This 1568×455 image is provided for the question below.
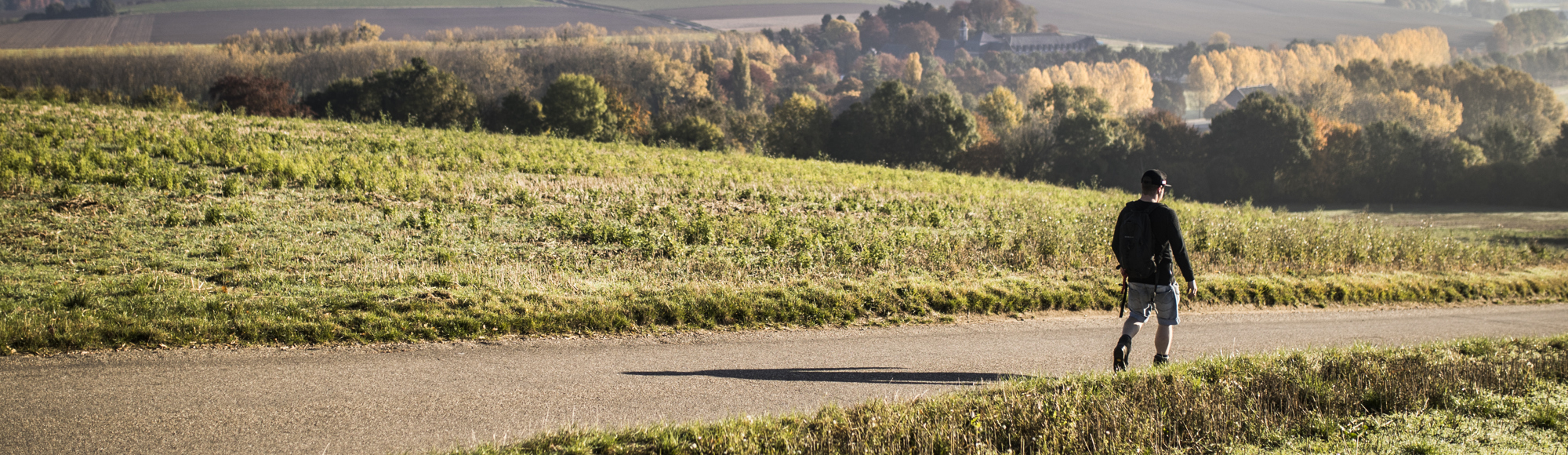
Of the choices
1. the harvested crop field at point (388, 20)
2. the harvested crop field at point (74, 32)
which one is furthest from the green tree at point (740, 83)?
the harvested crop field at point (74, 32)

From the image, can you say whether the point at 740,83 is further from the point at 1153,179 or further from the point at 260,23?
the point at 1153,179

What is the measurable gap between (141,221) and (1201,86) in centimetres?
19832

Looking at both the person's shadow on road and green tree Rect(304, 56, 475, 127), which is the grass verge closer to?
the person's shadow on road

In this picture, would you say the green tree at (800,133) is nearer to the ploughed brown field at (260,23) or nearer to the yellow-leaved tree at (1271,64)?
the ploughed brown field at (260,23)

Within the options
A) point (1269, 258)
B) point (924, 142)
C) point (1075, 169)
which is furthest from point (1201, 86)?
point (1269, 258)

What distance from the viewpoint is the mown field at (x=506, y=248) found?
889cm

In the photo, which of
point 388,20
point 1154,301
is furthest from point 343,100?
point 388,20

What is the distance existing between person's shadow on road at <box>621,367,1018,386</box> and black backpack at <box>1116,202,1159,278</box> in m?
1.57

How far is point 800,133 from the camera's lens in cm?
6262

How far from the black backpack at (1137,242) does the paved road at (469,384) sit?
1.37 metres

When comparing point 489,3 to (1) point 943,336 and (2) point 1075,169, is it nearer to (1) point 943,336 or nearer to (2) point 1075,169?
(2) point 1075,169

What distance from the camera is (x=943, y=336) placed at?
9758 millimetres

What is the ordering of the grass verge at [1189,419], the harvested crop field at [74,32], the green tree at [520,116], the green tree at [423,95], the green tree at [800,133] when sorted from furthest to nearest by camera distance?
the harvested crop field at [74,32] < the green tree at [800,133] < the green tree at [520,116] < the green tree at [423,95] < the grass verge at [1189,419]

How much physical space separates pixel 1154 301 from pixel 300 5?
571 feet
